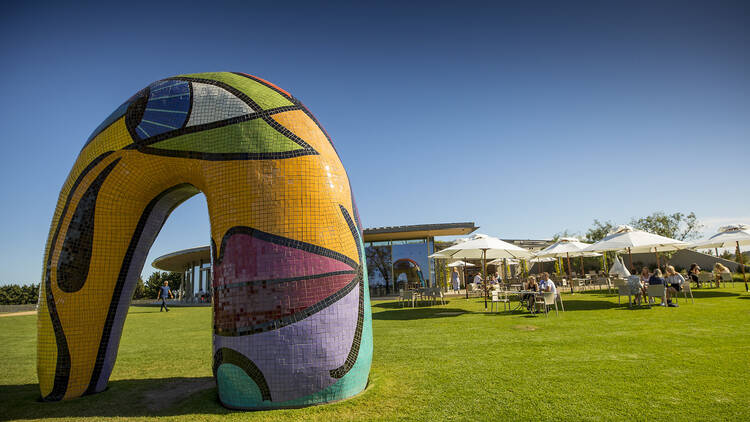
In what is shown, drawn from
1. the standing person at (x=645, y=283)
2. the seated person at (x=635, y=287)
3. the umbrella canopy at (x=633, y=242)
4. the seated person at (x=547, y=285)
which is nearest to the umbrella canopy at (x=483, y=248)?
the seated person at (x=547, y=285)

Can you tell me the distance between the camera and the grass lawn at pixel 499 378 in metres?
3.85

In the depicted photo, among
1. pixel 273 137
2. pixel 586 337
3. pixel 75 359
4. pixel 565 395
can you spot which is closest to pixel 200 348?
pixel 75 359

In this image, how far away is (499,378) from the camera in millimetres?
4922

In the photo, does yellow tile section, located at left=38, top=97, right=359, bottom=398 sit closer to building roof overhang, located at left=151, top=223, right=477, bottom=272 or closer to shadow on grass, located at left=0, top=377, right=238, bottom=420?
shadow on grass, located at left=0, top=377, right=238, bottom=420

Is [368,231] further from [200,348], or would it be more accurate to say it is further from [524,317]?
[200,348]

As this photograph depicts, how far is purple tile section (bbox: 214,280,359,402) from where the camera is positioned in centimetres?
393

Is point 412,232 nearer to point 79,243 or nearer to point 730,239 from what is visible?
point 730,239

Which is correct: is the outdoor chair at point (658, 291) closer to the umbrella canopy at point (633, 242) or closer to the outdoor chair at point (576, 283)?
the umbrella canopy at point (633, 242)

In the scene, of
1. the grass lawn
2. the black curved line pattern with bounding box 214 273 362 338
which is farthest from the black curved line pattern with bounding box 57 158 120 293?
the black curved line pattern with bounding box 214 273 362 338

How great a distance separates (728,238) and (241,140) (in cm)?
1987

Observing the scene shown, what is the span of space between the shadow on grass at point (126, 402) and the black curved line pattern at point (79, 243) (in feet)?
4.55

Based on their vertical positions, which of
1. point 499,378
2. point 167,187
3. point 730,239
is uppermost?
point 167,187

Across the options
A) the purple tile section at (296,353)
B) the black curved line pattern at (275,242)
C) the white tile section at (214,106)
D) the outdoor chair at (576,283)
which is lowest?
the outdoor chair at (576,283)

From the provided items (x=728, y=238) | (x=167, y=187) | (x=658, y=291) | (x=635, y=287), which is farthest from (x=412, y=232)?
(x=167, y=187)
